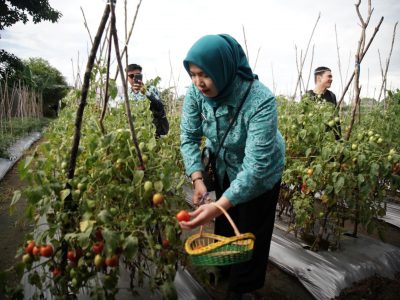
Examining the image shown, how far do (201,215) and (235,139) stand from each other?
1.44 ft

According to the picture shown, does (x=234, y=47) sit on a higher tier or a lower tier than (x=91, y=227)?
higher

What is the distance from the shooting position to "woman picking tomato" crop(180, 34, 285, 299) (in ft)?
3.69

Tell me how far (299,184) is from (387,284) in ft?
2.75

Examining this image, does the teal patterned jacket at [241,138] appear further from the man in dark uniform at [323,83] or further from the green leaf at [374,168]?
the man in dark uniform at [323,83]

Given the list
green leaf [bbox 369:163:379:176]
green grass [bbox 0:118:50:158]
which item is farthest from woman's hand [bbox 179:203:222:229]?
green grass [bbox 0:118:50:158]

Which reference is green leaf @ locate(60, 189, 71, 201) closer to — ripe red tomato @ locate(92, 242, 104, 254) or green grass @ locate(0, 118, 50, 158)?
ripe red tomato @ locate(92, 242, 104, 254)

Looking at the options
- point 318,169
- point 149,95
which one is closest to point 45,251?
point 318,169

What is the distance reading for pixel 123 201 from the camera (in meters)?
1.12

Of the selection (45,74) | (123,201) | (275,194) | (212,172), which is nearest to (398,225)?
(275,194)

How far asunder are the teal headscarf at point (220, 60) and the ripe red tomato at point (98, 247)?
726mm

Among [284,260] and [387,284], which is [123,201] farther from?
[387,284]

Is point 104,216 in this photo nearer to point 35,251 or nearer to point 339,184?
point 35,251

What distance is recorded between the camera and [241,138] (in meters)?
1.32

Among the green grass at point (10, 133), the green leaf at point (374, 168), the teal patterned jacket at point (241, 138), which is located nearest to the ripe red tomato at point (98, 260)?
the teal patterned jacket at point (241, 138)
